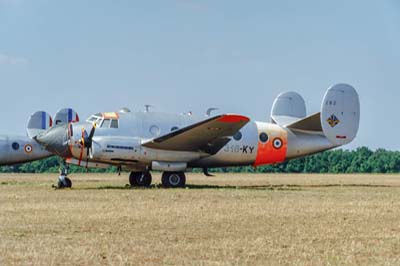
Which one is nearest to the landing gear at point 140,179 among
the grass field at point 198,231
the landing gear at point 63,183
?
the landing gear at point 63,183

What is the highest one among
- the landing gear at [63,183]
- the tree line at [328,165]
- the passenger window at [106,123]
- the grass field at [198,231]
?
the passenger window at [106,123]

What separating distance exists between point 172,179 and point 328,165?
62.3 metres

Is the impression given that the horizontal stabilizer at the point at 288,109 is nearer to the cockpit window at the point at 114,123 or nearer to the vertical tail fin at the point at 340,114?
the vertical tail fin at the point at 340,114

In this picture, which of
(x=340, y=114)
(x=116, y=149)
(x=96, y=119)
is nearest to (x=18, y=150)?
(x=96, y=119)

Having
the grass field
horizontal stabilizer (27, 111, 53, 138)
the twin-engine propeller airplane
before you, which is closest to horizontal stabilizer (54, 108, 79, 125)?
the twin-engine propeller airplane

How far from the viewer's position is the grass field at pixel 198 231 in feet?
35.3

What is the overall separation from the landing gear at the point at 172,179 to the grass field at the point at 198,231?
25.7 feet

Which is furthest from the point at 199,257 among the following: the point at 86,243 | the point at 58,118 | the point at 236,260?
the point at 58,118

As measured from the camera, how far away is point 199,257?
10.8 metres

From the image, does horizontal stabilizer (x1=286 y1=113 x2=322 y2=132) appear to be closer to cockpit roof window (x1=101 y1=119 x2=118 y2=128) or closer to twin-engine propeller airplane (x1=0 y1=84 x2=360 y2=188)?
twin-engine propeller airplane (x1=0 y1=84 x2=360 y2=188)

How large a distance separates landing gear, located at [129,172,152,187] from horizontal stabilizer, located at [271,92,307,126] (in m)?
6.59

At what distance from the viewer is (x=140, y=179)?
105 feet

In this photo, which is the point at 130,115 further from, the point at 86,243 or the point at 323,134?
the point at 86,243

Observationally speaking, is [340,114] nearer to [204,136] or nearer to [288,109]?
[288,109]
